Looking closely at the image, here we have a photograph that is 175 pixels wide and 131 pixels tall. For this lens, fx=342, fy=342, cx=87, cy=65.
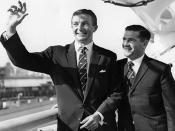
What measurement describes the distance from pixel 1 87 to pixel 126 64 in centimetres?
8112

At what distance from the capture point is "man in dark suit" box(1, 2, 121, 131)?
2586 mm

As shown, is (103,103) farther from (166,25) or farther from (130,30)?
(166,25)

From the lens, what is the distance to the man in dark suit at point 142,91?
290cm

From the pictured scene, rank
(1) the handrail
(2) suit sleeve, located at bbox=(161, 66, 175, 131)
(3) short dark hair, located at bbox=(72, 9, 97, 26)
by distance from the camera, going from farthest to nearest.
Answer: (2) suit sleeve, located at bbox=(161, 66, 175, 131)
(3) short dark hair, located at bbox=(72, 9, 97, 26)
(1) the handrail

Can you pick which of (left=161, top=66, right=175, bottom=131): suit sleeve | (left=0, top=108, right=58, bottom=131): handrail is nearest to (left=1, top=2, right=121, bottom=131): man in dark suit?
(left=0, top=108, right=58, bottom=131): handrail

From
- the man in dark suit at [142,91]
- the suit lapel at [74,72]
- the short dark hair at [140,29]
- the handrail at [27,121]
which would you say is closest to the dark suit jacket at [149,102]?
the man in dark suit at [142,91]

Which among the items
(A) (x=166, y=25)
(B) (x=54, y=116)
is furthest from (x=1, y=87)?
(B) (x=54, y=116)

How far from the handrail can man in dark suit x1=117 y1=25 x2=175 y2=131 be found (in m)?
0.62

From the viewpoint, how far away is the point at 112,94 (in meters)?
2.66

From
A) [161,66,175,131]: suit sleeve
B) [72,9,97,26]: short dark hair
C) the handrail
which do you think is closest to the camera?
the handrail

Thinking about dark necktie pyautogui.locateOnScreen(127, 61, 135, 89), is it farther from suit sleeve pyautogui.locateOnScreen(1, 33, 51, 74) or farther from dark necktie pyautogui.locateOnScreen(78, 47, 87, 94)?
suit sleeve pyautogui.locateOnScreen(1, 33, 51, 74)

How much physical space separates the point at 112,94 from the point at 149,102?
0.42 metres

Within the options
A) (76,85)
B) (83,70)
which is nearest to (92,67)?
(83,70)

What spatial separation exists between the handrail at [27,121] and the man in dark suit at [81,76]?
15 centimetres
